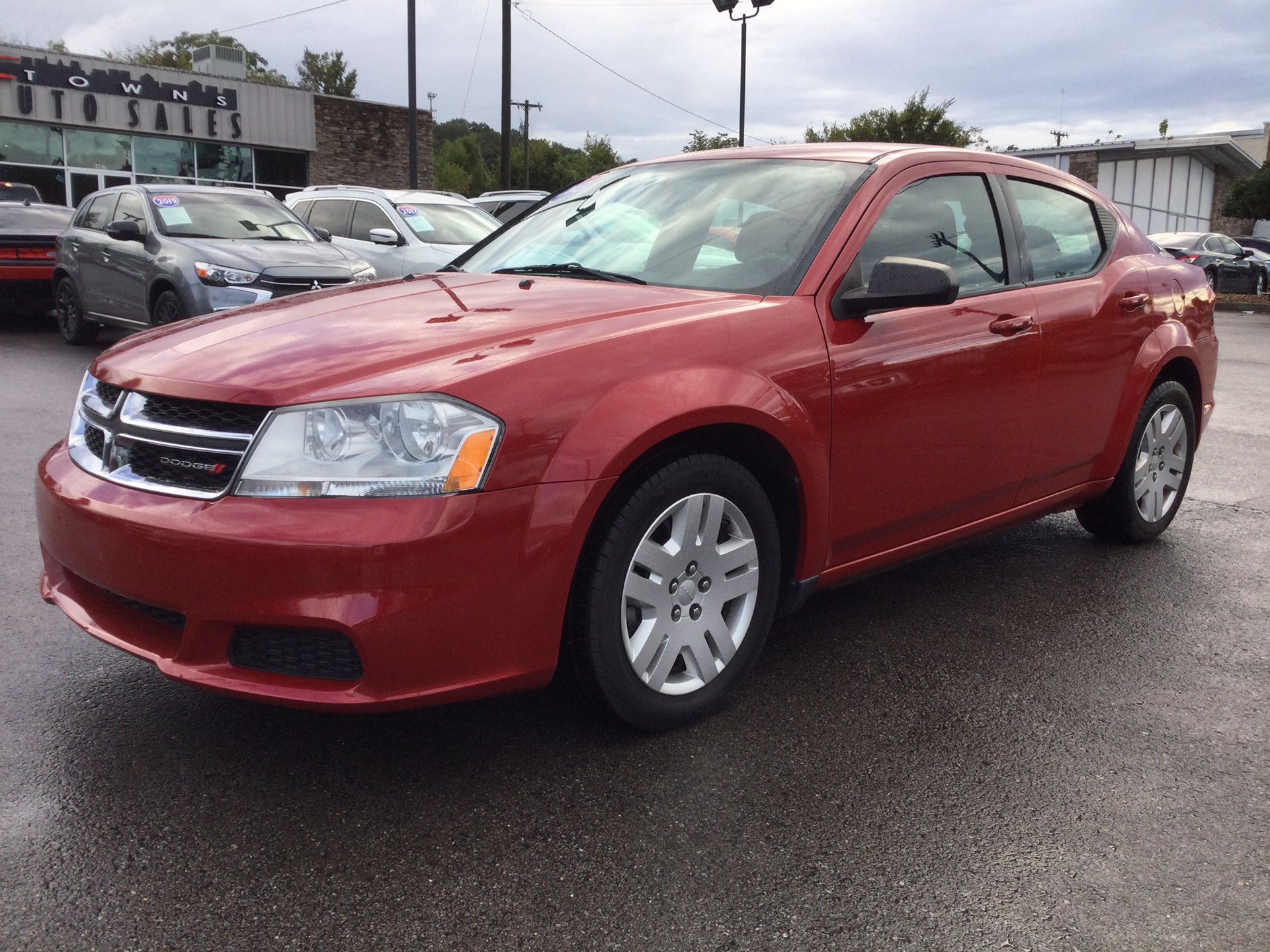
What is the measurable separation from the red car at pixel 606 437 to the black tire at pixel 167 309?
6.20 m

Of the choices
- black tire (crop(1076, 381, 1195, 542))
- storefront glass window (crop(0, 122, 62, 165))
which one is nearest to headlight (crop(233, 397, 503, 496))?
black tire (crop(1076, 381, 1195, 542))

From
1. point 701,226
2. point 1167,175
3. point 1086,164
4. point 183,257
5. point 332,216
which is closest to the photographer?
point 701,226

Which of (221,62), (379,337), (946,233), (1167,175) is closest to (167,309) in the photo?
(379,337)

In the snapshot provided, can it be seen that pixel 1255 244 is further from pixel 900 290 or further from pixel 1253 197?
pixel 900 290

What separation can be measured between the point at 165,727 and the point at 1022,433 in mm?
2859

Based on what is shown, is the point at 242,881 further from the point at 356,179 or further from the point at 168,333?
the point at 356,179

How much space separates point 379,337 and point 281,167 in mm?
32258

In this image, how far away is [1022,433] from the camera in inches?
153

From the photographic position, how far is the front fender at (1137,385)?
4414mm

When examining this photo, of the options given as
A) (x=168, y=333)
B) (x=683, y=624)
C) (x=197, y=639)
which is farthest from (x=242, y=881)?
(x=168, y=333)

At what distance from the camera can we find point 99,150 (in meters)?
28.7

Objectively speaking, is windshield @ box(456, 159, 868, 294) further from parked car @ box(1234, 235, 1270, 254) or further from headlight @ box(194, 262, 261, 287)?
parked car @ box(1234, 235, 1270, 254)

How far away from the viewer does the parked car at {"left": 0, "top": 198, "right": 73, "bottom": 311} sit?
13062 millimetres

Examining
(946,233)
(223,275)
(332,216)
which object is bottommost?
(223,275)
